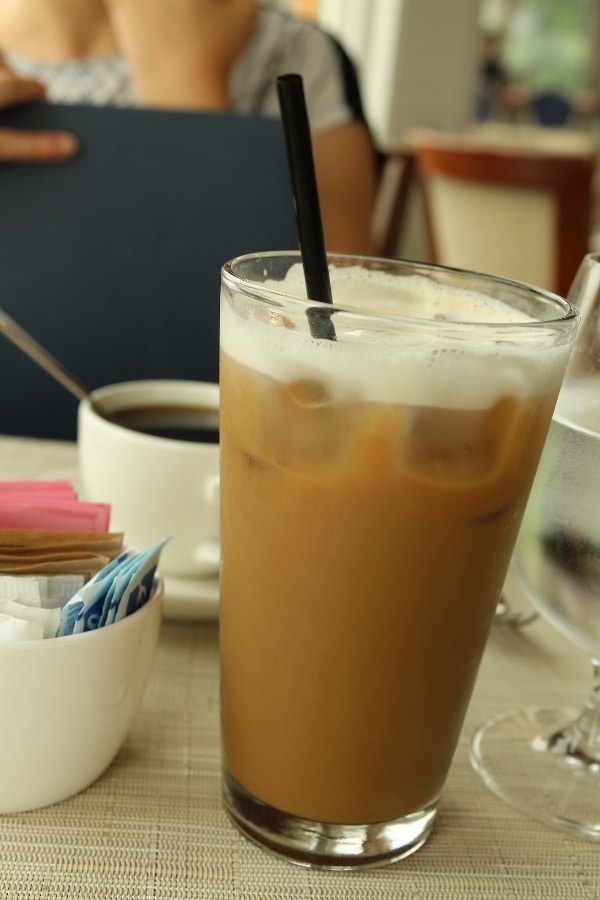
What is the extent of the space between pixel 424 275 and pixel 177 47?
4.74 feet

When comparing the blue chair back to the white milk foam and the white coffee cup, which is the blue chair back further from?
the white milk foam

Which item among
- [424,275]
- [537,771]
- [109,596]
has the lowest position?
[537,771]

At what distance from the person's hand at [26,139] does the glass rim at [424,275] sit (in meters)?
0.74

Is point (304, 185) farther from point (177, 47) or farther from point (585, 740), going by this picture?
point (177, 47)

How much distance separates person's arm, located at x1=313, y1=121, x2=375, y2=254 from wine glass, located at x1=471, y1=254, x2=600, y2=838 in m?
1.48

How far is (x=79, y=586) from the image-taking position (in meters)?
0.49

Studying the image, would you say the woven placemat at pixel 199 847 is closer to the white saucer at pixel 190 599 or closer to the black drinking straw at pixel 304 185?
the white saucer at pixel 190 599

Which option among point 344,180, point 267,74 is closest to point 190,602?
point 344,180

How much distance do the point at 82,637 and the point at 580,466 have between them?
0.28 m

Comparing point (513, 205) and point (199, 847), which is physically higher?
point (199, 847)

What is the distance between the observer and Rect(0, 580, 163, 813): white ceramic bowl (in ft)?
1.50

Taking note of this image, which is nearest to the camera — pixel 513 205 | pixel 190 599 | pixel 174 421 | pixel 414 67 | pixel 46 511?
pixel 46 511

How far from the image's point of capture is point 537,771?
58 cm

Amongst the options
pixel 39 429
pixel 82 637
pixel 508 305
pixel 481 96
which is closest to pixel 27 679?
pixel 82 637
